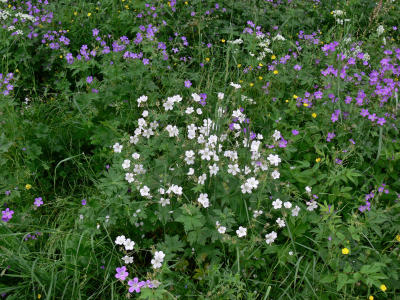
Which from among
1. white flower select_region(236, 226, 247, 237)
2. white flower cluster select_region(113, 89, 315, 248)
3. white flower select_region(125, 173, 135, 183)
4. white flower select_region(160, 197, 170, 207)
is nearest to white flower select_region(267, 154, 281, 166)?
white flower cluster select_region(113, 89, 315, 248)

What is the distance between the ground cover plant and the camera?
2.07 meters

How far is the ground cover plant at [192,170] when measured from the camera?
2074 millimetres

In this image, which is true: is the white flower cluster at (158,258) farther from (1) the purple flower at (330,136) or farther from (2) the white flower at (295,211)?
(1) the purple flower at (330,136)

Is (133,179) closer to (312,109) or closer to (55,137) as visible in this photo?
(55,137)

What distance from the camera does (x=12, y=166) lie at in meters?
2.77

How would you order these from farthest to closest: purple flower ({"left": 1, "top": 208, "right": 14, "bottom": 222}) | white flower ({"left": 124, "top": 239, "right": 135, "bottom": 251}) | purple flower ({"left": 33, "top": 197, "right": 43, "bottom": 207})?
purple flower ({"left": 33, "top": 197, "right": 43, "bottom": 207}), purple flower ({"left": 1, "top": 208, "right": 14, "bottom": 222}), white flower ({"left": 124, "top": 239, "right": 135, "bottom": 251})

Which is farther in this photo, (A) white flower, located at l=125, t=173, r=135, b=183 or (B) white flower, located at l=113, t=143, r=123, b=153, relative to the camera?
(B) white flower, located at l=113, t=143, r=123, b=153

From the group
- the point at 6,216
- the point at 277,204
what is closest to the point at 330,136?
the point at 277,204

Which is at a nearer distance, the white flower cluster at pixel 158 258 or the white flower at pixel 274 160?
the white flower cluster at pixel 158 258

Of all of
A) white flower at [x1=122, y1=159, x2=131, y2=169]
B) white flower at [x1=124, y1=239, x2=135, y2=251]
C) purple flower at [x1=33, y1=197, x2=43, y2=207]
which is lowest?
purple flower at [x1=33, y1=197, x2=43, y2=207]

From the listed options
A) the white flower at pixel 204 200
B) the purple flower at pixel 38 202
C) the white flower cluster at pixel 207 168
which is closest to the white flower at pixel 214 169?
the white flower cluster at pixel 207 168

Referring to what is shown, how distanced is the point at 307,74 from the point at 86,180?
213cm

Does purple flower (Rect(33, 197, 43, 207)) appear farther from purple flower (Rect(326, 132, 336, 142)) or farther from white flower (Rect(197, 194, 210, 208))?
purple flower (Rect(326, 132, 336, 142))

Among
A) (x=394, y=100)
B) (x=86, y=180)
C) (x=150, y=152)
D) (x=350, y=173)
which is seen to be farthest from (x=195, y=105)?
(x=394, y=100)
